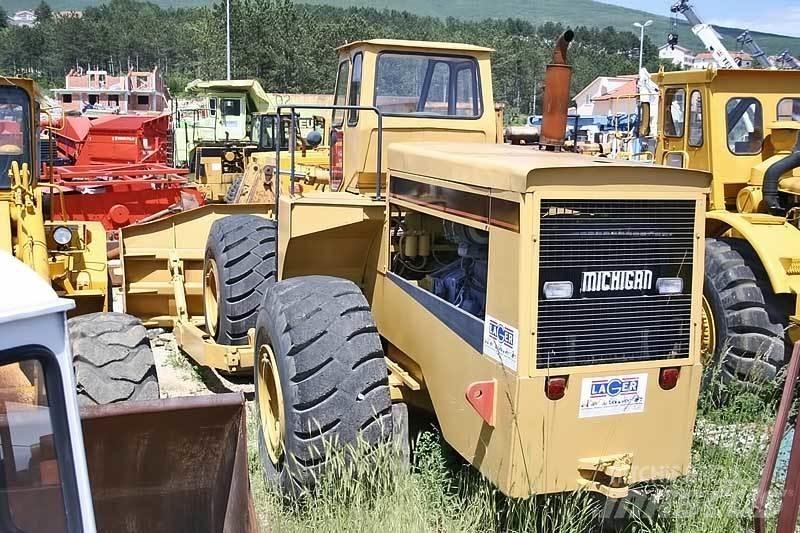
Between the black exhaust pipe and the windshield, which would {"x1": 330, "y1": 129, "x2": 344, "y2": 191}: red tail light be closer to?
the windshield

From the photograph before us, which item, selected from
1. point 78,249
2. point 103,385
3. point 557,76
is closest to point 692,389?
point 557,76

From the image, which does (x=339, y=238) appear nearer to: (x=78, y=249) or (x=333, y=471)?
(x=333, y=471)

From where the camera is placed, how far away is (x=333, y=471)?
4199 millimetres

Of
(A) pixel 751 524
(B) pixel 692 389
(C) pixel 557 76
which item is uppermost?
(C) pixel 557 76

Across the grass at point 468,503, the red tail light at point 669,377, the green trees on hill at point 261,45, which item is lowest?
the grass at point 468,503

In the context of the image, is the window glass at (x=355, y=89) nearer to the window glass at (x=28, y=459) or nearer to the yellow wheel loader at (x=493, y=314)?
the yellow wheel loader at (x=493, y=314)

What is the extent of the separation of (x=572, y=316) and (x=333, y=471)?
137cm

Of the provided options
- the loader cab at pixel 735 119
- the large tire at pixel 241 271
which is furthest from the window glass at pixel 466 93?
the loader cab at pixel 735 119

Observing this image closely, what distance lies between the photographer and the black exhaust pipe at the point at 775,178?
714cm

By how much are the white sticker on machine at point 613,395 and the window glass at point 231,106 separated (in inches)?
969

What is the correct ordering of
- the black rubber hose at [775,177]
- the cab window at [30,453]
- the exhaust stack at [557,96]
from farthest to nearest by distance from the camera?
1. the black rubber hose at [775,177]
2. the exhaust stack at [557,96]
3. the cab window at [30,453]

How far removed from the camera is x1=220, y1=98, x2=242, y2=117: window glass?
27078 mm

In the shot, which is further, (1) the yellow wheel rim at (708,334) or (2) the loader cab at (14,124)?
(1) the yellow wheel rim at (708,334)

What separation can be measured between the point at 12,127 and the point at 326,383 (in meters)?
3.31
